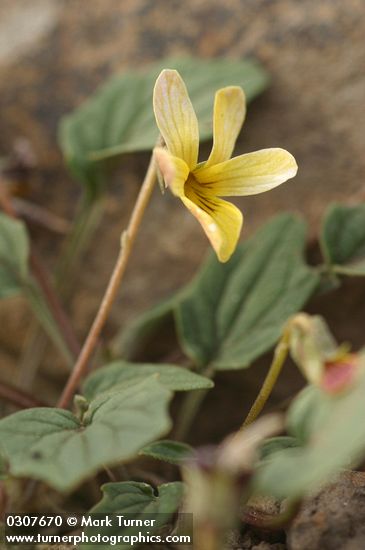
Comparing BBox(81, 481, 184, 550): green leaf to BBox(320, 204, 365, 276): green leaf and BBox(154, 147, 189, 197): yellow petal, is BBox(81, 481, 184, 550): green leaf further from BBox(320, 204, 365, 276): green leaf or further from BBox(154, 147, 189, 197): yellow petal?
BBox(320, 204, 365, 276): green leaf

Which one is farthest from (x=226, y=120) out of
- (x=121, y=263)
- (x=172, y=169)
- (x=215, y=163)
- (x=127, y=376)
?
(x=127, y=376)

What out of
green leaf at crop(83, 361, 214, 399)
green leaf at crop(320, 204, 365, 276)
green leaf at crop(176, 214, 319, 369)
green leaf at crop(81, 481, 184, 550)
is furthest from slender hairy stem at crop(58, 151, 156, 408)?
green leaf at crop(320, 204, 365, 276)

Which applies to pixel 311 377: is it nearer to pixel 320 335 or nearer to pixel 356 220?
pixel 320 335

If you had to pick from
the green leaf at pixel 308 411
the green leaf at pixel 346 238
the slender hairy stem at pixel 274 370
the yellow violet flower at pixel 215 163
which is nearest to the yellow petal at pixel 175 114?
the yellow violet flower at pixel 215 163

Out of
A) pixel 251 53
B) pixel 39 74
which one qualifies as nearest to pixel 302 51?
pixel 251 53

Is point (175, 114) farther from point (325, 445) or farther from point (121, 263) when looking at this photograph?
point (325, 445)

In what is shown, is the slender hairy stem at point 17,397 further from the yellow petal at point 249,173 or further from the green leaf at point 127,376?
the yellow petal at point 249,173
